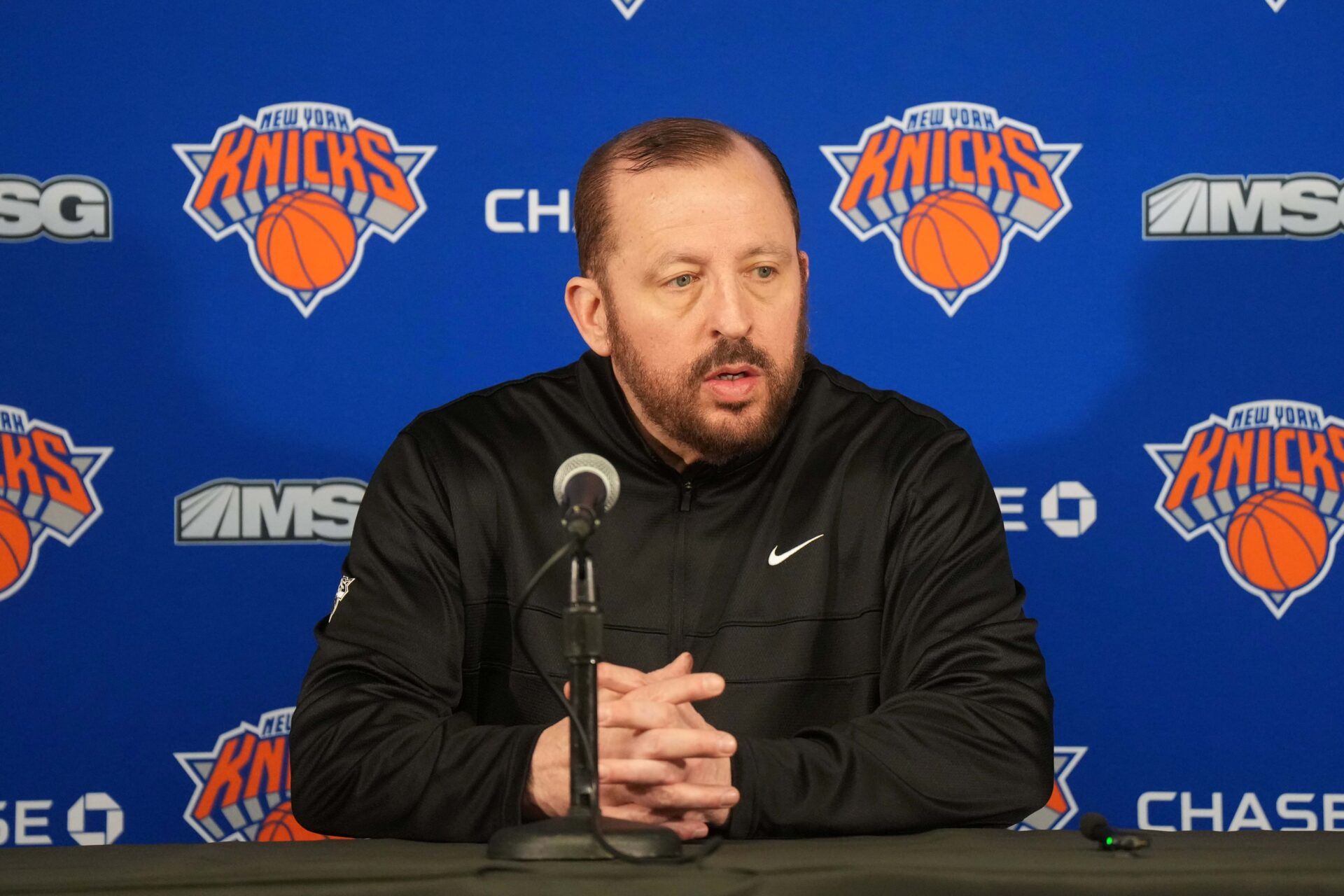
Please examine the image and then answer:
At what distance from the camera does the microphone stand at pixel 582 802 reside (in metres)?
1.15

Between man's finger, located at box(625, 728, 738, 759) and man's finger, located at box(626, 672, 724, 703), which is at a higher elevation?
man's finger, located at box(626, 672, 724, 703)

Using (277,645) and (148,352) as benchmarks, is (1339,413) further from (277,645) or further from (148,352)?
(148,352)

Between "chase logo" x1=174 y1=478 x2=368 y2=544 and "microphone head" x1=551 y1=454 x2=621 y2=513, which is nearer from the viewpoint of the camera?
"microphone head" x1=551 y1=454 x2=621 y2=513

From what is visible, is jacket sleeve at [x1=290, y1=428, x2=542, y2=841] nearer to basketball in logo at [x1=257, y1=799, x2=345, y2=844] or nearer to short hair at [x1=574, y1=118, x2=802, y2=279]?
short hair at [x1=574, y1=118, x2=802, y2=279]

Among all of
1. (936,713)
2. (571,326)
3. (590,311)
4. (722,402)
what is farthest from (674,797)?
(571,326)

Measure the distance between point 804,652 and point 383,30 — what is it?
4.70ft

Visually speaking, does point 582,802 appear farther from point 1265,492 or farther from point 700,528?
point 1265,492

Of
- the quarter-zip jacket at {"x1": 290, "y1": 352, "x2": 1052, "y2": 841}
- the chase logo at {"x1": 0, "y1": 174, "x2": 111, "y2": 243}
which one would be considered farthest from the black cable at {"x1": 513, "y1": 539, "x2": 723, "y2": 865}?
the chase logo at {"x1": 0, "y1": 174, "x2": 111, "y2": 243}

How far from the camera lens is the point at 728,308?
183 cm

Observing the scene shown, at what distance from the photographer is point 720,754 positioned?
1.45 m

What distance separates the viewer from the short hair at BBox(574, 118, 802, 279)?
1.90 meters

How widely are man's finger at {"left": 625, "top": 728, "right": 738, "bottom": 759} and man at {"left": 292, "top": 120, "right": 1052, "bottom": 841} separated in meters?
0.28

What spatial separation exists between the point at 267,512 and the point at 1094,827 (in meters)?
1.68

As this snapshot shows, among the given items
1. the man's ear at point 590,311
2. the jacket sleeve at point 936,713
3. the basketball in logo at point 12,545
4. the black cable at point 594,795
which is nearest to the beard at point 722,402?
the man's ear at point 590,311
